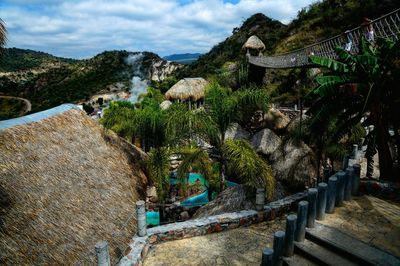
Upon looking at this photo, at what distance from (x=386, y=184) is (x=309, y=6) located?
30.3m

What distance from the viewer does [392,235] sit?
432 centimetres

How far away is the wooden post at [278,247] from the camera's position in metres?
4.02

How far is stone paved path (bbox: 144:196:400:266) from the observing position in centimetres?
442

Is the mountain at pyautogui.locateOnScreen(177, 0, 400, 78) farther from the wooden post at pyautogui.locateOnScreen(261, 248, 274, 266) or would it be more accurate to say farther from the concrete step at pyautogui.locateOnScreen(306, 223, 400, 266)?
the wooden post at pyautogui.locateOnScreen(261, 248, 274, 266)

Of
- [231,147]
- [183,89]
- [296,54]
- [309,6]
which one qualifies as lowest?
[231,147]

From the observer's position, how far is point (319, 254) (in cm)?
397

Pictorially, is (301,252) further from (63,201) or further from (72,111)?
(72,111)

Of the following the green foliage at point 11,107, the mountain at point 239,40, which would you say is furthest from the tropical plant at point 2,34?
the green foliage at point 11,107

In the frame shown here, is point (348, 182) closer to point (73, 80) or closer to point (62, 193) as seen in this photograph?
point (62, 193)

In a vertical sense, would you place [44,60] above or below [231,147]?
above

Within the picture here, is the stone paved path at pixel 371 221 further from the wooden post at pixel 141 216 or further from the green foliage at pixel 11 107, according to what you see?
the green foliage at pixel 11 107

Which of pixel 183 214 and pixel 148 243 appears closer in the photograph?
pixel 148 243

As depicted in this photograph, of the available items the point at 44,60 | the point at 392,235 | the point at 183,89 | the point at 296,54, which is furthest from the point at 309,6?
the point at 44,60

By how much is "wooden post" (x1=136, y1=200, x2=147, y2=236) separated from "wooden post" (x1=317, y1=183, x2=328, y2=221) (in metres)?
2.95
